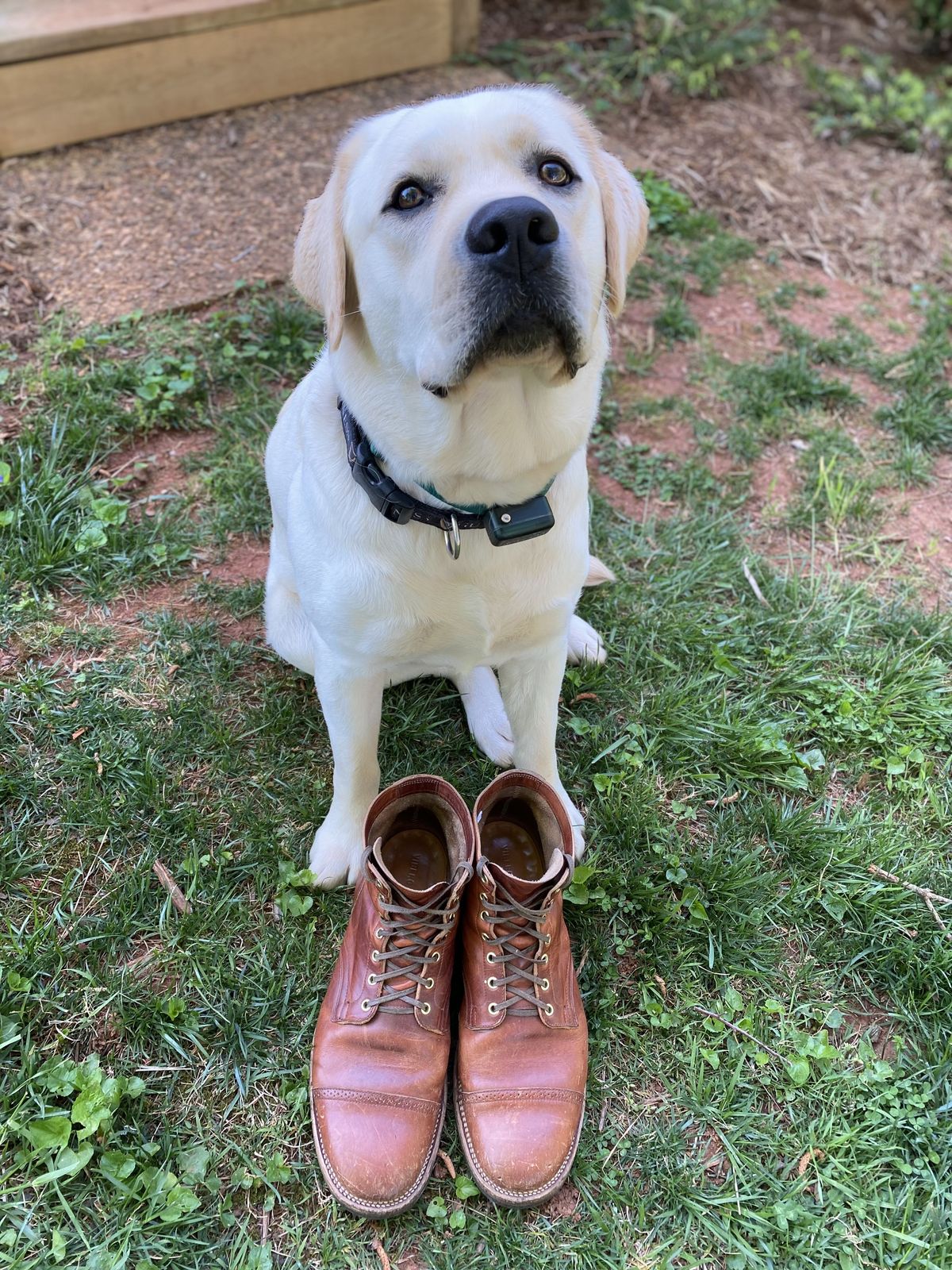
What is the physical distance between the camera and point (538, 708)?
7.09 feet

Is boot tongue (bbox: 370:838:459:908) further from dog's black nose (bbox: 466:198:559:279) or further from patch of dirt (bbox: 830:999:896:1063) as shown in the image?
dog's black nose (bbox: 466:198:559:279)

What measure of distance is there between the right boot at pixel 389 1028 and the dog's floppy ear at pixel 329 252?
0.99m

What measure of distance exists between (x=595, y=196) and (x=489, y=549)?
72 centimetres

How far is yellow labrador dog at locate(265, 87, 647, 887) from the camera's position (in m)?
1.54

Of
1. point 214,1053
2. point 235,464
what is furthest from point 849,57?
point 214,1053

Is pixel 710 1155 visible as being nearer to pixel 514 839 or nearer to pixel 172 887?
pixel 514 839

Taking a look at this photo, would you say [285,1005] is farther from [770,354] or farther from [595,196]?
[770,354]

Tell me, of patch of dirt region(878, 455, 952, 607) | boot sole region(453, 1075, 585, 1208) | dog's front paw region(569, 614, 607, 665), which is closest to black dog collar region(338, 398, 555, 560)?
dog's front paw region(569, 614, 607, 665)

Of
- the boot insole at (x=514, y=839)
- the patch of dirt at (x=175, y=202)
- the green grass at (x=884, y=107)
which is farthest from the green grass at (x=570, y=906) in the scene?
the green grass at (x=884, y=107)

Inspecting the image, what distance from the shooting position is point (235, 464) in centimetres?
314

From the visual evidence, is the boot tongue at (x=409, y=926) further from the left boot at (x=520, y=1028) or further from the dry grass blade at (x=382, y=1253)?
the dry grass blade at (x=382, y=1253)

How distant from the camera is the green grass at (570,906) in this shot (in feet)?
5.64

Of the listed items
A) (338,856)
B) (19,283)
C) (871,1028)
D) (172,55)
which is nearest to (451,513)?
(338,856)

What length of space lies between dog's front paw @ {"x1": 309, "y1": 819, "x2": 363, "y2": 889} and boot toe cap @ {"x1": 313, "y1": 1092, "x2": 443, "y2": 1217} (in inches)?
19.9
